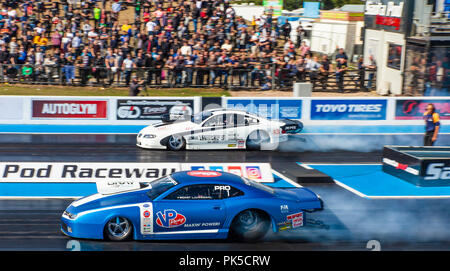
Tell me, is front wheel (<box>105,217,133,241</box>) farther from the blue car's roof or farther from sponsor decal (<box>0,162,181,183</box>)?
sponsor decal (<box>0,162,181,183</box>)

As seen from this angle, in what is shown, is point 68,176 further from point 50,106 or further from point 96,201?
point 50,106

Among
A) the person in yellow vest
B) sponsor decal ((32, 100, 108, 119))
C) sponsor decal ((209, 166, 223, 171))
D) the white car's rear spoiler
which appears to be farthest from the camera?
sponsor decal ((32, 100, 108, 119))

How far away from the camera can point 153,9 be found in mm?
29594

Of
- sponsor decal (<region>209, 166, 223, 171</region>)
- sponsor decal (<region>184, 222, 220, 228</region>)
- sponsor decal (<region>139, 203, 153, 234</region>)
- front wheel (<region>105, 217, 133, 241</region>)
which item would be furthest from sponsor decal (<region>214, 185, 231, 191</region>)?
sponsor decal (<region>209, 166, 223, 171</region>)

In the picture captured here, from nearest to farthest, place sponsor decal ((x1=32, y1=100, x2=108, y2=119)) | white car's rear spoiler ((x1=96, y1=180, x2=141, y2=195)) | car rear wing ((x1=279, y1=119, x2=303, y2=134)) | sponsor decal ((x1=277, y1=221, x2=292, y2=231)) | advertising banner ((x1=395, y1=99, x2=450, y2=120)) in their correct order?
sponsor decal ((x1=277, y1=221, x2=292, y2=231)) < white car's rear spoiler ((x1=96, y1=180, x2=141, y2=195)) < car rear wing ((x1=279, y1=119, x2=303, y2=134)) < sponsor decal ((x1=32, y1=100, x2=108, y2=119)) < advertising banner ((x1=395, y1=99, x2=450, y2=120))

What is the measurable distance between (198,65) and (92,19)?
6844 mm

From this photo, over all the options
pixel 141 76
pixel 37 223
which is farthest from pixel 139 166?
pixel 141 76

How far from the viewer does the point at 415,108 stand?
858 inches

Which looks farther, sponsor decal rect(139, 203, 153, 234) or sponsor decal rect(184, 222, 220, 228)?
sponsor decal rect(184, 222, 220, 228)

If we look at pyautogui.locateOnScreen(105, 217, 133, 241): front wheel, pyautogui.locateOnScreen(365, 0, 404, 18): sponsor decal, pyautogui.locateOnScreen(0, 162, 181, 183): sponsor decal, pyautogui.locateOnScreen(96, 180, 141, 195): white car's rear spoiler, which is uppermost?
pyautogui.locateOnScreen(365, 0, 404, 18): sponsor decal

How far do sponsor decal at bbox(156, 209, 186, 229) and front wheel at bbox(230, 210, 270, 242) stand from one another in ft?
2.92

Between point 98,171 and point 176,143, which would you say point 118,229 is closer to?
point 98,171

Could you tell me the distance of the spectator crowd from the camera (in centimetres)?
2548

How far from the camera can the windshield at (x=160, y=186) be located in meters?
9.36
